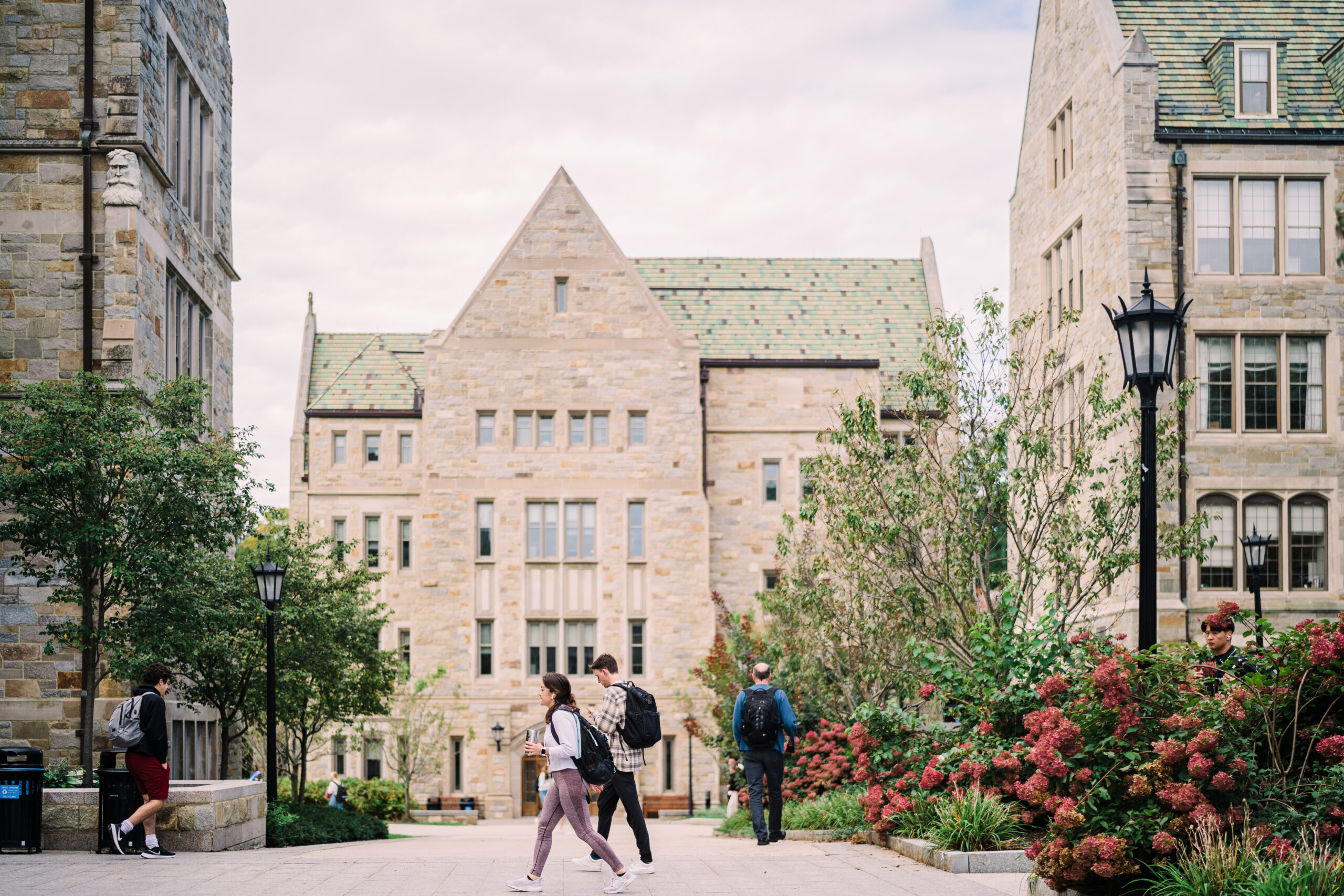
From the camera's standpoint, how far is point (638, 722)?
38.6 feet

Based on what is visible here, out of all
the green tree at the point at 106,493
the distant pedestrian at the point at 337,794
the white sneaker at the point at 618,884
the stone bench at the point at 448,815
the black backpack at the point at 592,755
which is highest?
the green tree at the point at 106,493

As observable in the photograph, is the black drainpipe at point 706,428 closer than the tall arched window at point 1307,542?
No

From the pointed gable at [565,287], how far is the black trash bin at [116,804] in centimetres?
3144

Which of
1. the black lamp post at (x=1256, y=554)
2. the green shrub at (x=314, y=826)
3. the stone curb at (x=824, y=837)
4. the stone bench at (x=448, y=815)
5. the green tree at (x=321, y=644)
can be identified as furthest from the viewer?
the stone bench at (x=448, y=815)

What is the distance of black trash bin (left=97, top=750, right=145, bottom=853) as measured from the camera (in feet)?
43.4

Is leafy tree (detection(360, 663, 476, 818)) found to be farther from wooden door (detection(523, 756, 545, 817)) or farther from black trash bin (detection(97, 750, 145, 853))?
black trash bin (detection(97, 750, 145, 853))

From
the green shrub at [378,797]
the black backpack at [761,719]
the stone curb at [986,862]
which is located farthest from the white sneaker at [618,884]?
the green shrub at [378,797]

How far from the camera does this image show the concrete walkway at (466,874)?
9906 mm

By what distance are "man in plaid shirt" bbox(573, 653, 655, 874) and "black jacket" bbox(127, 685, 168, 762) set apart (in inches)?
160

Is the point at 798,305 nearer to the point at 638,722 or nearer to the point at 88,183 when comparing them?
the point at 88,183

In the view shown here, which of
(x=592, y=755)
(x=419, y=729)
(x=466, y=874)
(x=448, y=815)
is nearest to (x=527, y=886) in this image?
(x=592, y=755)

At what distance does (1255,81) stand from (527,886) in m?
24.0

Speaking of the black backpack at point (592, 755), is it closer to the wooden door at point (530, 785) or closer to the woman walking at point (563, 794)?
the woman walking at point (563, 794)

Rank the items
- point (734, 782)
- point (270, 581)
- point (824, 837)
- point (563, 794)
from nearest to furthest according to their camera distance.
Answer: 1. point (563, 794)
2. point (824, 837)
3. point (270, 581)
4. point (734, 782)
